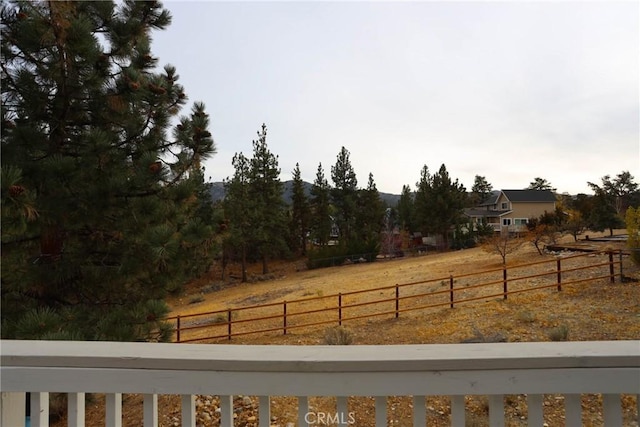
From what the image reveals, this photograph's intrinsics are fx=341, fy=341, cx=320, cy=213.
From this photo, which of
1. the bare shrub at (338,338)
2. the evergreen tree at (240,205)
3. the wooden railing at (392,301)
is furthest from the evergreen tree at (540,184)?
the bare shrub at (338,338)

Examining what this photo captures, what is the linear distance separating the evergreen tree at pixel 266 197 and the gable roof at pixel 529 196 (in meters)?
→ 29.7

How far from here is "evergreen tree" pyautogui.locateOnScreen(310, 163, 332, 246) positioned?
32.5 metres

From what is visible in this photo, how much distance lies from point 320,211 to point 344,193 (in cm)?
372

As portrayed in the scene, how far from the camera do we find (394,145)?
11.3m

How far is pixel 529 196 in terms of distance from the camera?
4122 centimetres

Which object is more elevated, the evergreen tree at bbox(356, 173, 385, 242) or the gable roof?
the gable roof

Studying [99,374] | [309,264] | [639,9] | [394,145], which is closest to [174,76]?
[99,374]

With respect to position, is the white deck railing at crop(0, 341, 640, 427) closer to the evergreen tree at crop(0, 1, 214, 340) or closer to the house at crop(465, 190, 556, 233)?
the evergreen tree at crop(0, 1, 214, 340)

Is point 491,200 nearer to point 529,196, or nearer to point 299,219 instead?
point 529,196

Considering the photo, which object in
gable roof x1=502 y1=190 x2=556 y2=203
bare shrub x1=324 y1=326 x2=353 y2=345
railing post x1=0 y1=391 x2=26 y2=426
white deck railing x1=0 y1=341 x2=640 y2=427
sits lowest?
bare shrub x1=324 y1=326 x2=353 y2=345

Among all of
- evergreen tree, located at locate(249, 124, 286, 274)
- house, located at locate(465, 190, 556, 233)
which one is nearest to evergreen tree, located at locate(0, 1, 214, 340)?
evergreen tree, located at locate(249, 124, 286, 274)

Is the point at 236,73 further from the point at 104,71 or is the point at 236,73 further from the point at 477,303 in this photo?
the point at 477,303

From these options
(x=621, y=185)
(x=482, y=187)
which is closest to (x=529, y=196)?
(x=621, y=185)

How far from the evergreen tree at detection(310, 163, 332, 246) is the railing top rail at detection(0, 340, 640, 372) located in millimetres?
31405
